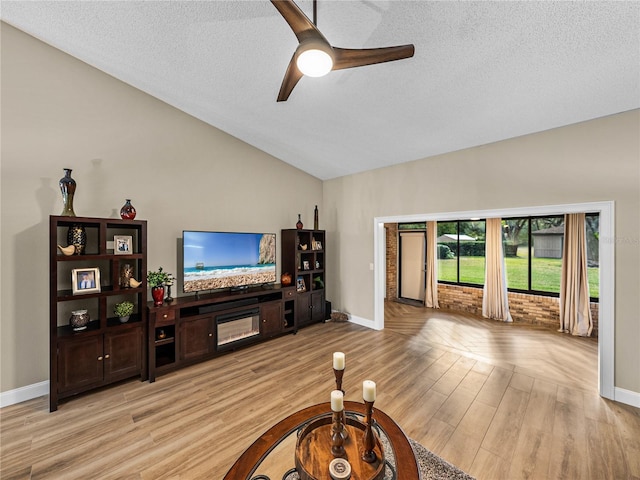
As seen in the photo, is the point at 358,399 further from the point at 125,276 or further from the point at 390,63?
the point at 390,63

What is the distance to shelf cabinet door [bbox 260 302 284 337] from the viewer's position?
3945 millimetres

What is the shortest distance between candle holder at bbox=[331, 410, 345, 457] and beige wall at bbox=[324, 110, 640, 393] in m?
3.04

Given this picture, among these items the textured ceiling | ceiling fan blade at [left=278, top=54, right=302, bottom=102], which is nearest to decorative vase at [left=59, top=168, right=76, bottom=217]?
the textured ceiling

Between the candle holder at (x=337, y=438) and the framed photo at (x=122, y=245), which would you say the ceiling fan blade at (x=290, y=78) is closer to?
the candle holder at (x=337, y=438)

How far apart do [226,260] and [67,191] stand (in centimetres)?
183

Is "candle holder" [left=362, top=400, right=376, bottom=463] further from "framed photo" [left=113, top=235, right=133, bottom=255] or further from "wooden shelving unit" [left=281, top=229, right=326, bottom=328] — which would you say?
"wooden shelving unit" [left=281, top=229, right=326, bottom=328]

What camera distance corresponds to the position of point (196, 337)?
10.7ft

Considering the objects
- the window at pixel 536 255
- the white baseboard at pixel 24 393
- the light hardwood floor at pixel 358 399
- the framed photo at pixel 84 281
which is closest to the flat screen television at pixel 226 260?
the framed photo at pixel 84 281

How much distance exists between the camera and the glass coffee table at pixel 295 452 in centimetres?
127

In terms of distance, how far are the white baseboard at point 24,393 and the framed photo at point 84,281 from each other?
1.02 metres

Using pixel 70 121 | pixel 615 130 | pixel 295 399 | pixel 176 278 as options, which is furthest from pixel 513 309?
pixel 70 121

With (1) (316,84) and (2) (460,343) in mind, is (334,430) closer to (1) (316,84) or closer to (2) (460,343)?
(1) (316,84)

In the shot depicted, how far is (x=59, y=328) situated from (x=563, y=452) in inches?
176

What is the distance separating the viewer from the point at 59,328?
105 inches
